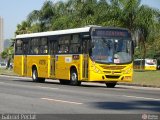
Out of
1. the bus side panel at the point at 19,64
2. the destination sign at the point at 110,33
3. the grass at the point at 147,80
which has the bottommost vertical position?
the grass at the point at 147,80

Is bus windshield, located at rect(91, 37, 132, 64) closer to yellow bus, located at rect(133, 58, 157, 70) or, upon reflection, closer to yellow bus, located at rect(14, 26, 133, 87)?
yellow bus, located at rect(14, 26, 133, 87)

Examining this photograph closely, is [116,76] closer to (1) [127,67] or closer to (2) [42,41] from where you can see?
(1) [127,67]

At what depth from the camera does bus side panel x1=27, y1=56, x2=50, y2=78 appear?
110ft

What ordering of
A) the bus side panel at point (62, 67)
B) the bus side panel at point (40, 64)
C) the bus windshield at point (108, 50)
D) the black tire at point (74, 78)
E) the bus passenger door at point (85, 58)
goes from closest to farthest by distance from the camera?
the bus windshield at point (108, 50) → the bus passenger door at point (85, 58) → the black tire at point (74, 78) → the bus side panel at point (62, 67) → the bus side panel at point (40, 64)

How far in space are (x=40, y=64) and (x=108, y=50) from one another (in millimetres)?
7312

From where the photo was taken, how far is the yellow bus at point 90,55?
28.5 m

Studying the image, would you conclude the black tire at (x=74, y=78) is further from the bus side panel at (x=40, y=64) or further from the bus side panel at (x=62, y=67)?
the bus side panel at (x=40, y=64)

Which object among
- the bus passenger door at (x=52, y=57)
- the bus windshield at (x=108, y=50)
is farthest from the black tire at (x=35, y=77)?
the bus windshield at (x=108, y=50)

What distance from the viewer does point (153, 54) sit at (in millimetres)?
106688

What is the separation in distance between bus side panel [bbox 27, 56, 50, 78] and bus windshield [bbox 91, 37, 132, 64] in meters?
5.78

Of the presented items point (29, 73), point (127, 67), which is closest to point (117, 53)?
point (127, 67)

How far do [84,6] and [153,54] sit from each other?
5083 centimetres

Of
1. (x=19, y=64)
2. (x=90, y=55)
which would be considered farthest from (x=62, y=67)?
(x=19, y=64)

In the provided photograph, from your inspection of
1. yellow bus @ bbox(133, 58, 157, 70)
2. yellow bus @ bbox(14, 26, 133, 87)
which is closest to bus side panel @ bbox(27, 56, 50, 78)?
yellow bus @ bbox(14, 26, 133, 87)
